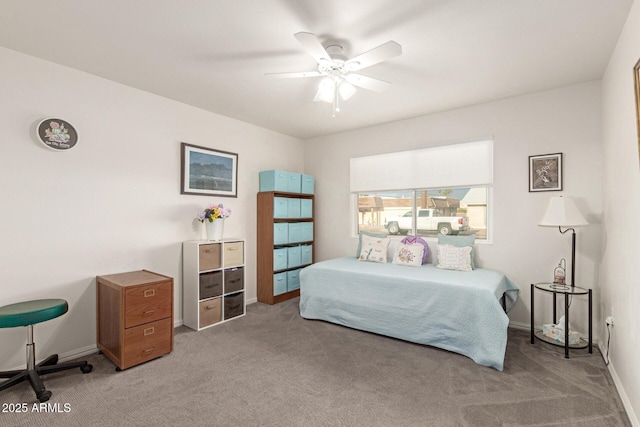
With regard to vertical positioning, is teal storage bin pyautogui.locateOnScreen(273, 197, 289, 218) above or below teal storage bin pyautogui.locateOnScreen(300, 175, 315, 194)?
below

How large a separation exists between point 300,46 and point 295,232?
2.79m

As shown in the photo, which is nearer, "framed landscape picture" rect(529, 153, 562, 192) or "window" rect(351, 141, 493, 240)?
"framed landscape picture" rect(529, 153, 562, 192)

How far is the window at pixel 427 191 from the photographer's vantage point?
12.2ft

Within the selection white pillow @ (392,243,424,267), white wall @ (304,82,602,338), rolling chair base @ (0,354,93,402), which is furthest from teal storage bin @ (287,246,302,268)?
rolling chair base @ (0,354,93,402)

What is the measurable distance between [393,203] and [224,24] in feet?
10.2

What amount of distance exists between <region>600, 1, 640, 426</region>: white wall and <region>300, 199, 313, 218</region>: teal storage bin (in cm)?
350

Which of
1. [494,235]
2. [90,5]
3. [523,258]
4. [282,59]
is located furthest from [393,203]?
[90,5]

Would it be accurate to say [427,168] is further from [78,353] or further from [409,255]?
[78,353]

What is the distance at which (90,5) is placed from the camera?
1.92m

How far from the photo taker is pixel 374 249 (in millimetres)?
4148

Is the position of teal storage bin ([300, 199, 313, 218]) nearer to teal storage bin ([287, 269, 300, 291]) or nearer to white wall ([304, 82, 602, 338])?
teal storage bin ([287, 269, 300, 291])

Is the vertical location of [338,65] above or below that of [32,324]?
above

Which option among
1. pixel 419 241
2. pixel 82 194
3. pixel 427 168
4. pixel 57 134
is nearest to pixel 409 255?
pixel 419 241

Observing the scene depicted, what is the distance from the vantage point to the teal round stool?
208 cm
